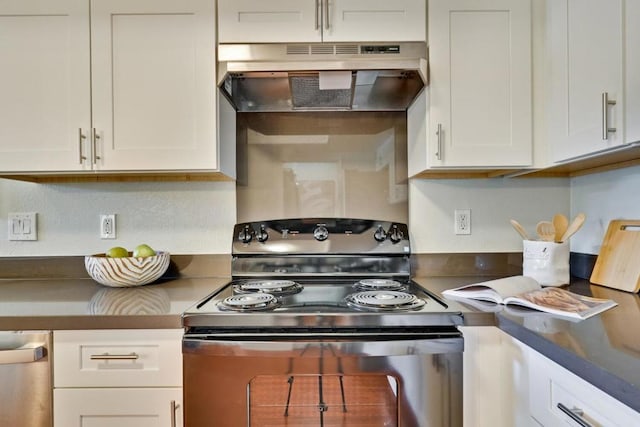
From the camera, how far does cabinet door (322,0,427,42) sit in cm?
136

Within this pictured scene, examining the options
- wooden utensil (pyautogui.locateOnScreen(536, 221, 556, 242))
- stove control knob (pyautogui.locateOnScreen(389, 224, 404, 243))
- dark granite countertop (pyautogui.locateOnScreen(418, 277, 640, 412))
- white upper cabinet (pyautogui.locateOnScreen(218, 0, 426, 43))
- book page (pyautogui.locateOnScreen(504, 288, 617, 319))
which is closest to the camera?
dark granite countertop (pyautogui.locateOnScreen(418, 277, 640, 412))

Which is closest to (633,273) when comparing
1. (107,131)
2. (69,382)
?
(69,382)

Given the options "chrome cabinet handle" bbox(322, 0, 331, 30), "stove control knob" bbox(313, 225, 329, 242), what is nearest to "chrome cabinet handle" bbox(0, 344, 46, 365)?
"stove control knob" bbox(313, 225, 329, 242)

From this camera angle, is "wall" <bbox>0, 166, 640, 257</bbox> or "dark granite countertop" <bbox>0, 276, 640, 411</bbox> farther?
"wall" <bbox>0, 166, 640, 257</bbox>

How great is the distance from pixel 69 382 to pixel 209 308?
43 cm

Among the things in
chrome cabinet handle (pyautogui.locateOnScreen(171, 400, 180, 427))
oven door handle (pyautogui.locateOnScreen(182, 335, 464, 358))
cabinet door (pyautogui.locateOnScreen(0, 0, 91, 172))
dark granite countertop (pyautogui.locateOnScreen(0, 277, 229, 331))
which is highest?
cabinet door (pyautogui.locateOnScreen(0, 0, 91, 172))

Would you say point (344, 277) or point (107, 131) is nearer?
point (107, 131)

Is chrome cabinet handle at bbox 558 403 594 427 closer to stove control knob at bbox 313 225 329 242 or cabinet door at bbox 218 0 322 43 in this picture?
stove control knob at bbox 313 225 329 242

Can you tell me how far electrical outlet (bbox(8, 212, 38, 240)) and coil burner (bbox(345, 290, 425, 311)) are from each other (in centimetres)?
144

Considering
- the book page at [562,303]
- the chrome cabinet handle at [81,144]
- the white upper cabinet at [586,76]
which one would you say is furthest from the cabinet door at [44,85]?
the white upper cabinet at [586,76]

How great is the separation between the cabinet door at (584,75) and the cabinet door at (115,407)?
1.41 meters

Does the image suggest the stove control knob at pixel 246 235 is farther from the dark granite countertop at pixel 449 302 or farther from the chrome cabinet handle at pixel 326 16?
the chrome cabinet handle at pixel 326 16

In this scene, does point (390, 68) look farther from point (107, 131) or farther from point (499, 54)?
point (107, 131)

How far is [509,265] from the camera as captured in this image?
1.65 meters
